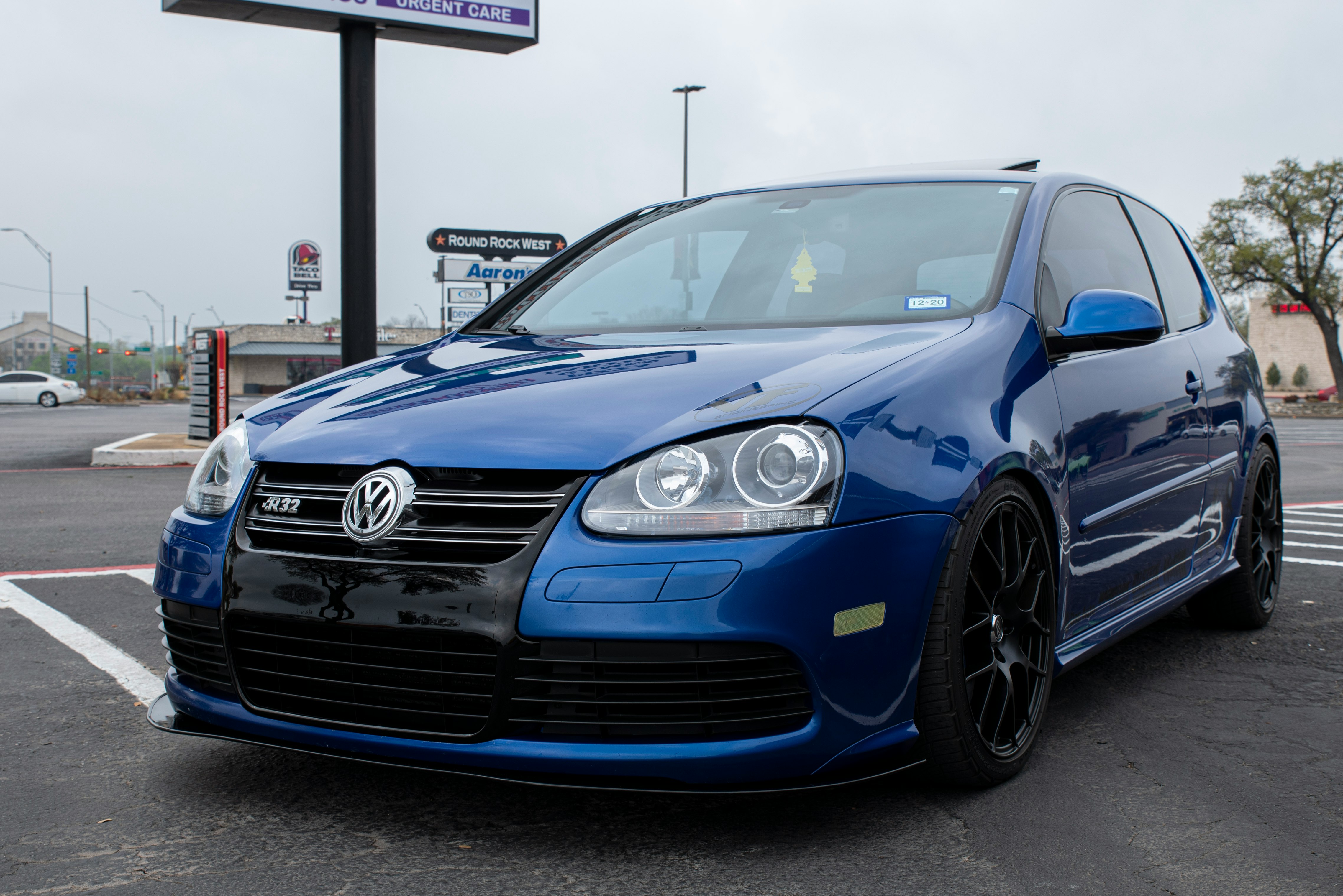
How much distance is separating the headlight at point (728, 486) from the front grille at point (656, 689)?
0.74 feet

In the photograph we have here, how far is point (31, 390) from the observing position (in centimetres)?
4272

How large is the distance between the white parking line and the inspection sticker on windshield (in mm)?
2496

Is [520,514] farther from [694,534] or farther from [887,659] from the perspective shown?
[887,659]

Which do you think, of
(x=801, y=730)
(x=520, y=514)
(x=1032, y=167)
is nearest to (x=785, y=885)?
(x=801, y=730)

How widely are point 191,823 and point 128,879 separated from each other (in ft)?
1.00

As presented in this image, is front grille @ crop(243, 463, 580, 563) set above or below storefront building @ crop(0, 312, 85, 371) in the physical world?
below

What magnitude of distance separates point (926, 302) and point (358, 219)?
967 centimetres

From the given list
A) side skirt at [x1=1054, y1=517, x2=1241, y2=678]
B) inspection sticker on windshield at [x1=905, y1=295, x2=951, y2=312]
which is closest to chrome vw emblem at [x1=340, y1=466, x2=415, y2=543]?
inspection sticker on windshield at [x1=905, y1=295, x2=951, y2=312]

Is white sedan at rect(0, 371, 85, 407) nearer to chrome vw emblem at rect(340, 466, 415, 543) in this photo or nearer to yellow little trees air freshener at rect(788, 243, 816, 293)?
yellow little trees air freshener at rect(788, 243, 816, 293)

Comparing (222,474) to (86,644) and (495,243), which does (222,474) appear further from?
(495,243)

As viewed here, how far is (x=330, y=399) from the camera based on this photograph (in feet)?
9.62

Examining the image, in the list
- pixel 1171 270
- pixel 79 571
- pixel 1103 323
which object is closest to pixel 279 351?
pixel 79 571

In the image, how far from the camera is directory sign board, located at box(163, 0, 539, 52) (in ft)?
40.4

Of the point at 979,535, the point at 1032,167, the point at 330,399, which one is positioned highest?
the point at 1032,167
